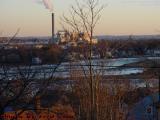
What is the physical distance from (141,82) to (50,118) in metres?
14.7

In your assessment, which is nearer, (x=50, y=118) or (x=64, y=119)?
(x=50, y=118)

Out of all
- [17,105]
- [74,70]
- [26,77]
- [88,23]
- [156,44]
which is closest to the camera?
[26,77]

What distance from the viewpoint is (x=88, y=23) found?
1393cm

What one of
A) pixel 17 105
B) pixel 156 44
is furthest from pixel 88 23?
pixel 156 44

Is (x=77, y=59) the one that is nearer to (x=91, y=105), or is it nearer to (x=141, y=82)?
(x=91, y=105)

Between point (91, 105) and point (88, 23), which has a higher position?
point (88, 23)

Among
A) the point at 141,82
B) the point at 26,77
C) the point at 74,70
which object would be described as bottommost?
the point at 141,82

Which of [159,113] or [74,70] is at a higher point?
[74,70]

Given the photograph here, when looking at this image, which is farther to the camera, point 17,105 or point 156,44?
point 156,44

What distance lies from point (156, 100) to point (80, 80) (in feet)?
8.76

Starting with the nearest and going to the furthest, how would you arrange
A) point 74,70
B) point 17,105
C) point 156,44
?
point 17,105, point 74,70, point 156,44

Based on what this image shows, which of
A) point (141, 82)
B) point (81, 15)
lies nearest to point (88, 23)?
point (81, 15)

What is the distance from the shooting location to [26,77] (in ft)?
20.2

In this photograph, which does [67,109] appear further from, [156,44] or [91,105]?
[156,44]
